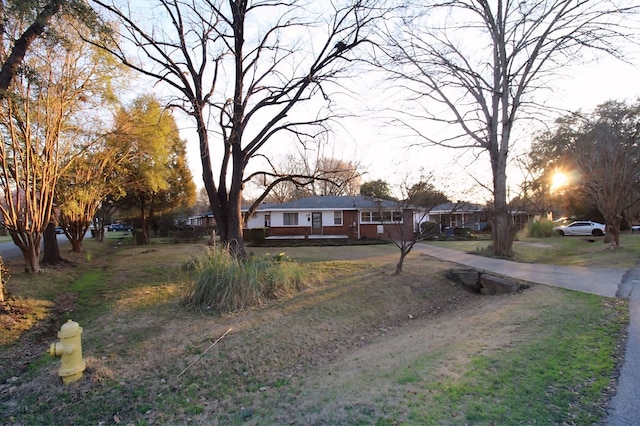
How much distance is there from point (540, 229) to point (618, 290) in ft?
83.1

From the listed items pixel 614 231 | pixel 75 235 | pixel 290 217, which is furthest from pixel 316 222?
pixel 614 231

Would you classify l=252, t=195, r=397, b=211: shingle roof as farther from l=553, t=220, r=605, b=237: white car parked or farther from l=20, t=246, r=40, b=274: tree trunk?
l=20, t=246, r=40, b=274: tree trunk

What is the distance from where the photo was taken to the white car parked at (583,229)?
31.2 metres

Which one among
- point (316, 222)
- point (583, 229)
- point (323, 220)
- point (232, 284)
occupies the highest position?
point (323, 220)

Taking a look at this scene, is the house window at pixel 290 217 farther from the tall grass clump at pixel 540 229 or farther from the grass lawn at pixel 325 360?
the grass lawn at pixel 325 360

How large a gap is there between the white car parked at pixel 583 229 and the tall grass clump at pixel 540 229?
2.18 meters

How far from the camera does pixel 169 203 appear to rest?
93.8 feet

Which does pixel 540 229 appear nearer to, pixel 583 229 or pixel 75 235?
pixel 583 229

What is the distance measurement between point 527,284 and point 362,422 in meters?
7.38

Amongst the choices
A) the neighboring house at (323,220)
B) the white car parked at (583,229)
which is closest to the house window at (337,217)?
the neighboring house at (323,220)

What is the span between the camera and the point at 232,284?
7.38 metres

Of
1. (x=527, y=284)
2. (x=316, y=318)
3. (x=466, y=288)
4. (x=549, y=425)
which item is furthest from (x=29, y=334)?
(x=527, y=284)

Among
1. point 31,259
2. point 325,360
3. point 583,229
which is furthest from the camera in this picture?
point 583,229

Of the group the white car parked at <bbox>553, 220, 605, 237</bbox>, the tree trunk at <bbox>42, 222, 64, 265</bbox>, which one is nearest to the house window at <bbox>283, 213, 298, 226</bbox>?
the tree trunk at <bbox>42, 222, 64, 265</bbox>
